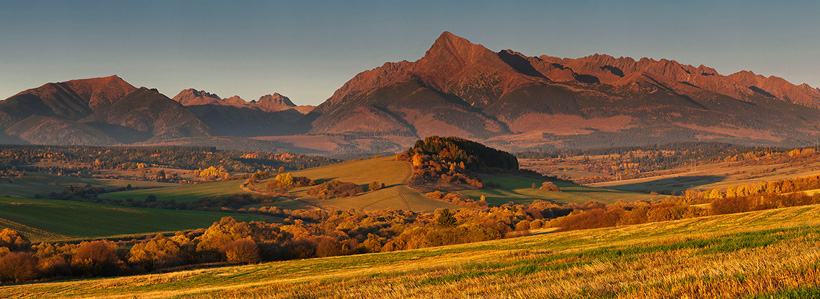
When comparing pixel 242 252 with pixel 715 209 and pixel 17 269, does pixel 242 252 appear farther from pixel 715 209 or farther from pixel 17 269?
pixel 715 209

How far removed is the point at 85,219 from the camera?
155 meters

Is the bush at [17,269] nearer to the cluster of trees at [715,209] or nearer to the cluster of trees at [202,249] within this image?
the cluster of trees at [202,249]

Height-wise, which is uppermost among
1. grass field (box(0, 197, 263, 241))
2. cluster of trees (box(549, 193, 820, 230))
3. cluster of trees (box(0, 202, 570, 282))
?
cluster of trees (box(549, 193, 820, 230))

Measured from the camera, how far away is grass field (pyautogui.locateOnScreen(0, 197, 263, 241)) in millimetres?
137000

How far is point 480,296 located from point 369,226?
12747 centimetres

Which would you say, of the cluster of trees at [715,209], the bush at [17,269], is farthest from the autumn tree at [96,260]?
the cluster of trees at [715,209]

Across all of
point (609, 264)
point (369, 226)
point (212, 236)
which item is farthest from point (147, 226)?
point (609, 264)

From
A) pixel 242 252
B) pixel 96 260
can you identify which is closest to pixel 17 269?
pixel 96 260

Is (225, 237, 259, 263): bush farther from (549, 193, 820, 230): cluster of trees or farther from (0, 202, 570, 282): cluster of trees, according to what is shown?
(549, 193, 820, 230): cluster of trees

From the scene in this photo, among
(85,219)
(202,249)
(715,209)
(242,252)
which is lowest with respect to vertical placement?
(85,219)

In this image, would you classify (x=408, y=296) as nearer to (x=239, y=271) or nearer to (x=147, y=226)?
(x=239, y=271)

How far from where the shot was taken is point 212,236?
99312 mm

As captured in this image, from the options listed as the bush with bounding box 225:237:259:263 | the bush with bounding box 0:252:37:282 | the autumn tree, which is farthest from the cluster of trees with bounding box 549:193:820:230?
the bush with bounding box 0:252:37:282

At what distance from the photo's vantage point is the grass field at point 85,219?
137000mm
